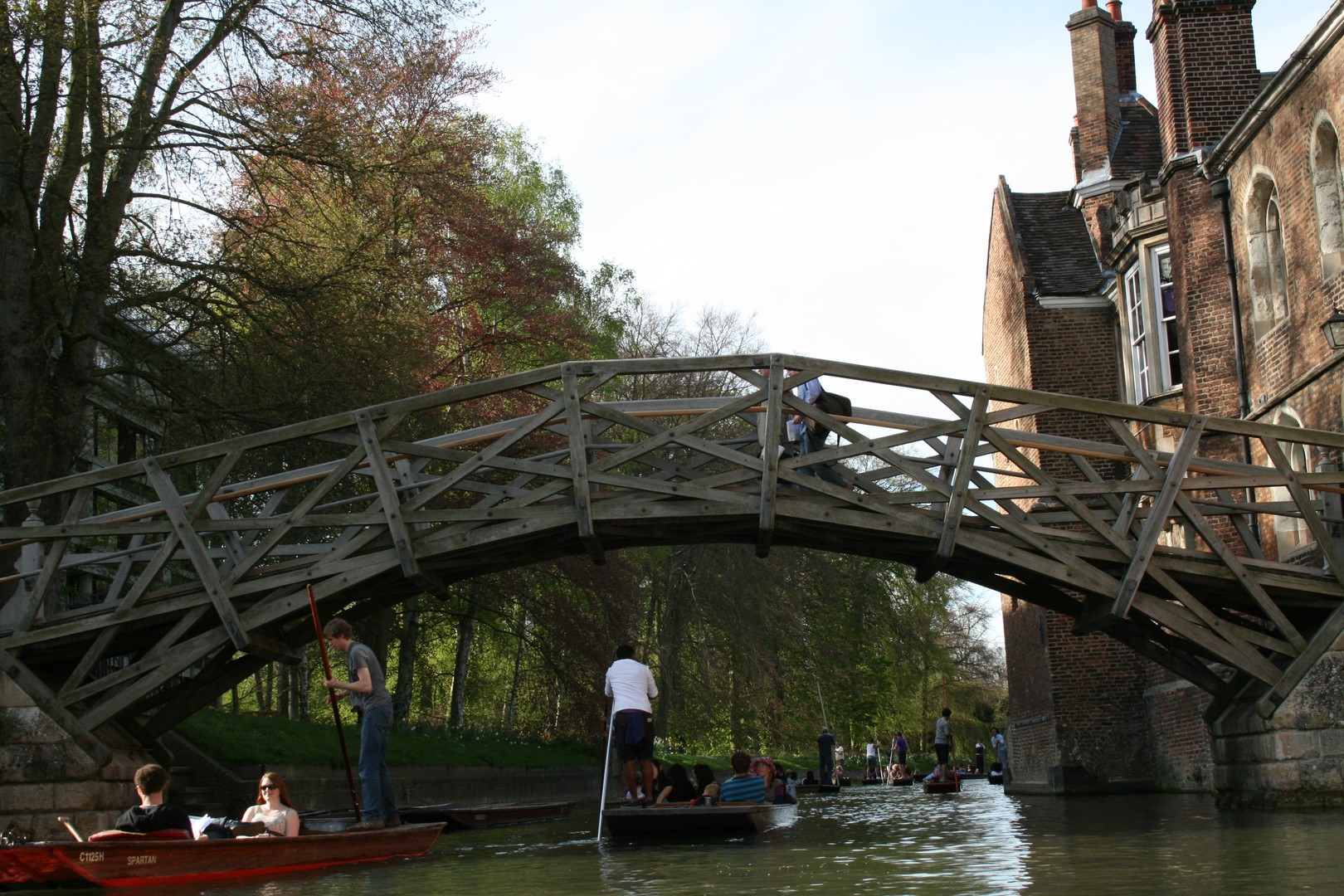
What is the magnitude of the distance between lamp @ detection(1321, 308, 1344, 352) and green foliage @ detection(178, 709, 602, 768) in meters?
11.2

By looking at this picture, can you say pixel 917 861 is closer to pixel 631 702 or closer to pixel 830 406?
pixel 631 702

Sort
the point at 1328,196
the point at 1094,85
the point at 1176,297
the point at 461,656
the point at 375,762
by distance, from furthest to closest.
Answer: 1. the point at 461,656
2. the point at 1094,85
3. the point at 1176,297
4. the point at 1328,196
5. the point at 375,762

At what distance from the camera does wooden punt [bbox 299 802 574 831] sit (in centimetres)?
1202

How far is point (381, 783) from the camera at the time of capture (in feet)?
35.7

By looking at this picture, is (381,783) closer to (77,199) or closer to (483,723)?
(77,199)

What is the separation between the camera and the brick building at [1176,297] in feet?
50.1

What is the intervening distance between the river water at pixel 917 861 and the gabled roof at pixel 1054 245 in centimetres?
1037

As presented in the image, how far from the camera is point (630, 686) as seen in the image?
13.0 metres

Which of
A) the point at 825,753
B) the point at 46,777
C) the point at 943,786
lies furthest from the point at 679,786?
the point at 825,753

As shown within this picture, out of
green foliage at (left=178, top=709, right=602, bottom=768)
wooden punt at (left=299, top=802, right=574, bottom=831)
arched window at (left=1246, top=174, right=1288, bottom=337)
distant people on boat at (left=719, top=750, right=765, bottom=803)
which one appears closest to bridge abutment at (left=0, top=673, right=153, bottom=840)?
wooden punt at (left=299, top=802, right=574, bottom=831)

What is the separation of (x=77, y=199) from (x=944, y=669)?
95.8ft

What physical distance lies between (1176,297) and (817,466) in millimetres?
7650

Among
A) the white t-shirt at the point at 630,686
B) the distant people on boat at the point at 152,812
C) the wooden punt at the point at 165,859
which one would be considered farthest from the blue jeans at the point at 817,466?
the distant people on boat at the point at 152,812

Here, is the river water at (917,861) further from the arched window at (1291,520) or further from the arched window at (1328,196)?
the arched window at (1328,196)
